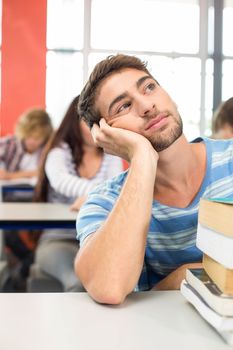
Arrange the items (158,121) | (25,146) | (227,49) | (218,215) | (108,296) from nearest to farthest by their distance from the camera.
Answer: (218,215)
(108,296)
(158,121)
(25,146)
(227,49)

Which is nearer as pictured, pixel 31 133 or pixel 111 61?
pixel 111 61

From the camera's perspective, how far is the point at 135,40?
171 inches

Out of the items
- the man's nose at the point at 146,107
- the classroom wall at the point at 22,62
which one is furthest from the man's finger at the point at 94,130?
the classroom wall at the point at 22,62

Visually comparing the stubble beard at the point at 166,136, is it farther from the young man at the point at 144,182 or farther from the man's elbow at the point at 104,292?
the man's elbow at the point at 104,292

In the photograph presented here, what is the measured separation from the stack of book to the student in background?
125 inches

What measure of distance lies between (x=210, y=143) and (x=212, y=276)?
0.50 m

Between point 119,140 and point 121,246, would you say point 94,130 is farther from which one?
point 121,246

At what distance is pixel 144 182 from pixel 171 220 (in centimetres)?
13

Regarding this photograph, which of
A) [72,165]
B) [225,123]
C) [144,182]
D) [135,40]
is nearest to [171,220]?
[144,182]

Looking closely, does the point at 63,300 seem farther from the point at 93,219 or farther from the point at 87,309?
the point at 93,219

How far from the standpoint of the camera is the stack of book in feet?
1.96

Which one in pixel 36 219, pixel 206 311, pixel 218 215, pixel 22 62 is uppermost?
pixel 22 62

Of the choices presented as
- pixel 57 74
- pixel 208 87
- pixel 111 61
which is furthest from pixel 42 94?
pixel 111 61

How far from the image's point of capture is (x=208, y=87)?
4.55 meters
